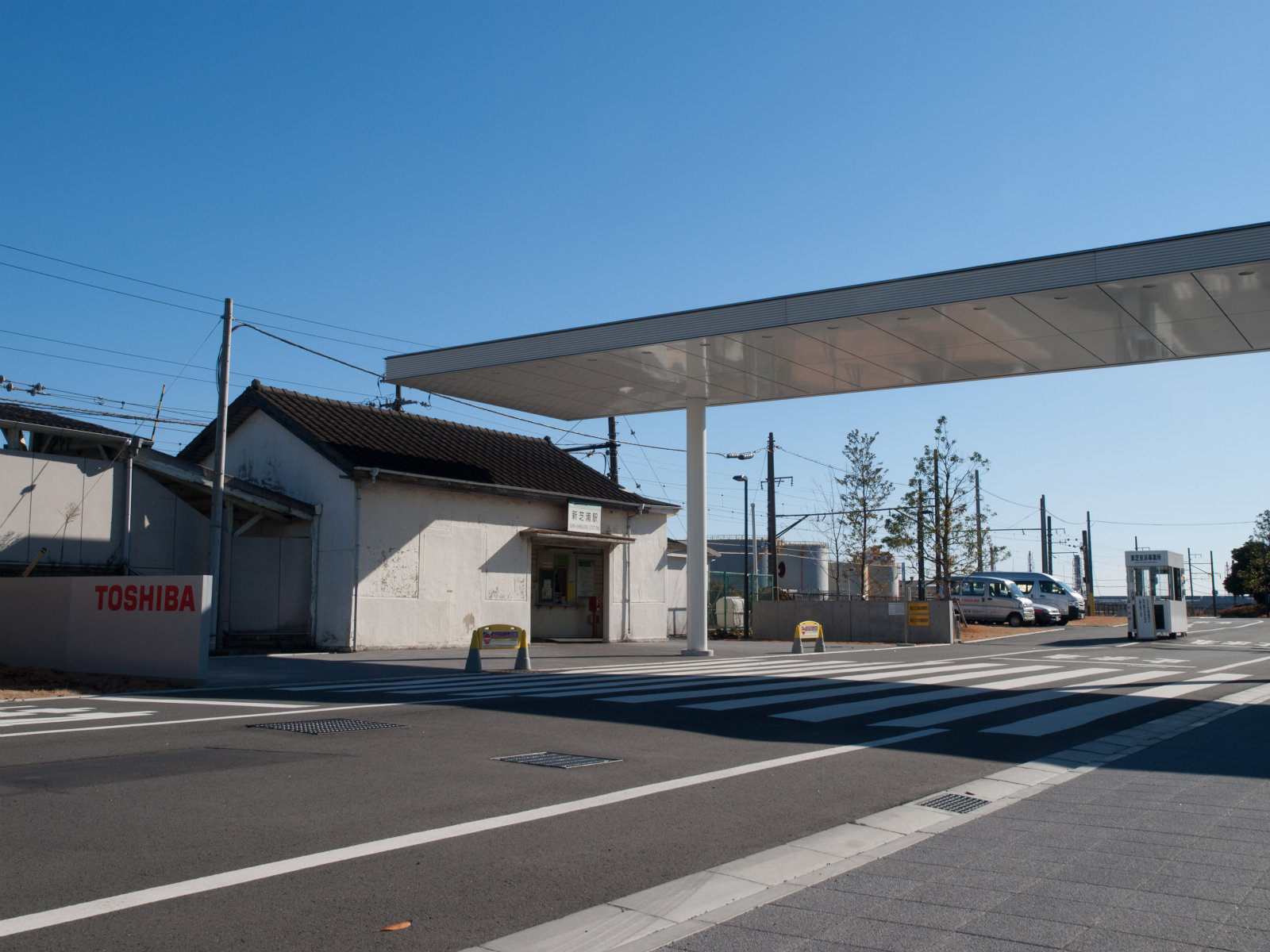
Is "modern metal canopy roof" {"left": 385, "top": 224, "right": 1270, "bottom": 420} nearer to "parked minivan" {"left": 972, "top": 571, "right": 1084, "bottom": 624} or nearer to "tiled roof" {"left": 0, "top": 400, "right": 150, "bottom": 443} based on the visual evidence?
"tiled roof" {"left": 0, "top": 400, "right": 150, "bottom": 443}

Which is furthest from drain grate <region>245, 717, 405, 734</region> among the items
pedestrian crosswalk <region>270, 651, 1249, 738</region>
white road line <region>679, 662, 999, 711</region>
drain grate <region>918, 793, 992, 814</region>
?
drain grate <region>918, 793, 992, 814</region>

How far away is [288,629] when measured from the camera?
23.6 m

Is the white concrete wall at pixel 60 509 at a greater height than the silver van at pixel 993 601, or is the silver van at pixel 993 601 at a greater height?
the white concrete wall at pixel 60 509

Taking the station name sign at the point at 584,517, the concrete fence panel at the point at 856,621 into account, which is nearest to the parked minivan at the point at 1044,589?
the concrete fence panel at the point at 856,621

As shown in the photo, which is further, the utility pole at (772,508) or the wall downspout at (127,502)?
the utility pole at (772,508)

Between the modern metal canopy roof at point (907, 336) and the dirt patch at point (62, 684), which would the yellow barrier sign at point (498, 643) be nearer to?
the dirt patch at point (62, 684)

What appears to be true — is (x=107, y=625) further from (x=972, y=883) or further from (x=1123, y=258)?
(x=1123, y=258)

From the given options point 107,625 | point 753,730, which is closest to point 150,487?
point 107,625

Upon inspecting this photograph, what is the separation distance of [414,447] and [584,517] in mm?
5193

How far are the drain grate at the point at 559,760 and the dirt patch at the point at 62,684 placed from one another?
8285 mm

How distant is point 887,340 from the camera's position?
19.8 m

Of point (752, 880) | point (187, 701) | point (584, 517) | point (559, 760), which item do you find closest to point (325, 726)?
point (559, 760)

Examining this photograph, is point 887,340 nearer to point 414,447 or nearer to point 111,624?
point 414,447

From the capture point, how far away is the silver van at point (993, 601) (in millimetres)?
43812
